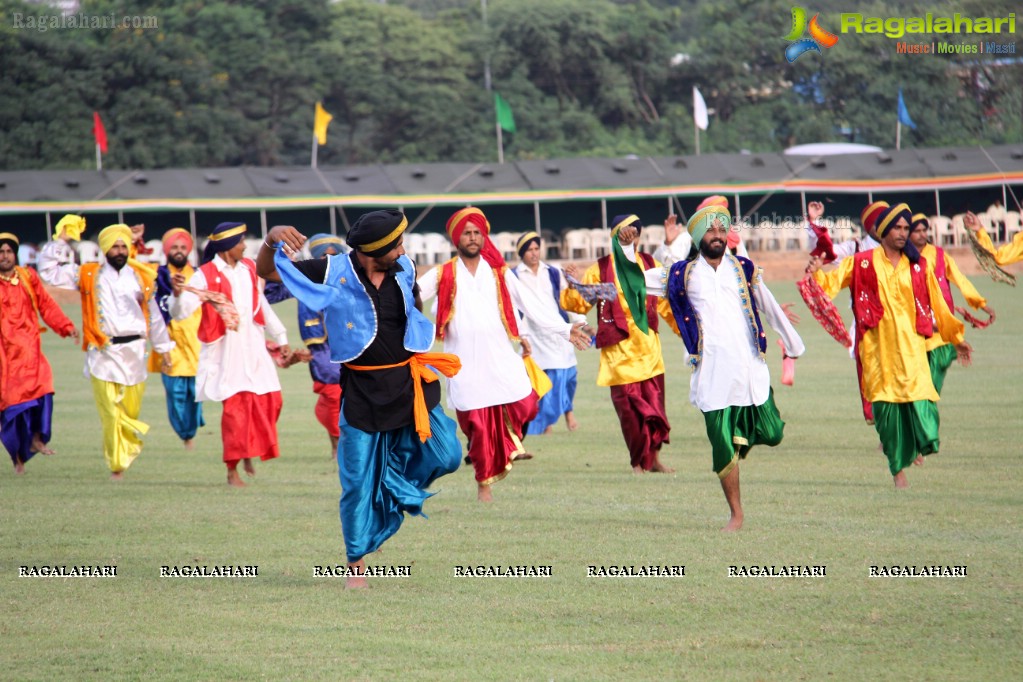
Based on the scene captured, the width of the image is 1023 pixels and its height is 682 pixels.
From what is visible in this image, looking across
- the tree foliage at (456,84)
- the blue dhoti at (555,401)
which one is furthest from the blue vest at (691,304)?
the tree foliage at (456,84)

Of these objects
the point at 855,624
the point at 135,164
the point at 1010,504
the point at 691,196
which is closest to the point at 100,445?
the point at 1010,504

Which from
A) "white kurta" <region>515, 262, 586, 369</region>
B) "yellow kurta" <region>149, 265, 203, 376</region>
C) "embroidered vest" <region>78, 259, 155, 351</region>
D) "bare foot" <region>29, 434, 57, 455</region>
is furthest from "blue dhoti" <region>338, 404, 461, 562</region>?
"yellow kurta" <region>149, 265, 203, 376</region>

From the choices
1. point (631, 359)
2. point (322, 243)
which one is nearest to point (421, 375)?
point (631, 359)

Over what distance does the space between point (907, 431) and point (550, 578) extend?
350 centimetres

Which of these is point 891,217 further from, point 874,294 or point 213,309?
point 213,309

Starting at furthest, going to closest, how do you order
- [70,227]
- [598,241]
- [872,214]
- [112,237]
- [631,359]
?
1. [598,241]
2. [70,227]
3. [112,237]
4. [631,359]
5. [872,214]

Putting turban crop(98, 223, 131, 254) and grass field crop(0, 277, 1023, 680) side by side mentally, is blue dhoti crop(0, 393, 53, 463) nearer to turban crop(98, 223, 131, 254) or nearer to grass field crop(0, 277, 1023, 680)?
grass field crop(0, 277, 1023, 680)

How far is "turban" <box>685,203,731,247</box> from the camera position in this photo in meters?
8.32

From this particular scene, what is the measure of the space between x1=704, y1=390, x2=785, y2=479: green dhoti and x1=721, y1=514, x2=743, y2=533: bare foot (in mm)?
277

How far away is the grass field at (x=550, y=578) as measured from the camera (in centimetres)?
562

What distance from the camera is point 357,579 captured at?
7.02m

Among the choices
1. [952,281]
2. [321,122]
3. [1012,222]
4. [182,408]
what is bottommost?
[1012,222]

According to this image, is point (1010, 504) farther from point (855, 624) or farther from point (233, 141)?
point (233, 141)

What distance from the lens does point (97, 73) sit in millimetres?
48812
